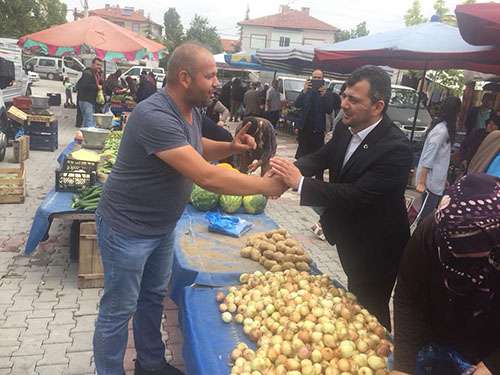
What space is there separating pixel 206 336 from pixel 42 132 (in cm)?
916

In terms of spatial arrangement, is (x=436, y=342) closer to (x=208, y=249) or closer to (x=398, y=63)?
(x=208, y=249)

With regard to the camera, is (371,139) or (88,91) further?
(88,91)

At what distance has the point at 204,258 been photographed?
3.30 m

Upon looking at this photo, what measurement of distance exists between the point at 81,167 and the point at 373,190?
3584 millimetres

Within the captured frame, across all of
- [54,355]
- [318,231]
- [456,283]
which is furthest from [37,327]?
[318,231]

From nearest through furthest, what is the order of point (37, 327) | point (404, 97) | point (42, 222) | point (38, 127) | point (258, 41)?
point (37, 327) < point (42, 222) < point (38, 127) < point (404, 97) < point (258, 41)

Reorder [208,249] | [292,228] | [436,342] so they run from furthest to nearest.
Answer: [292,228], [208,249], [436,342]

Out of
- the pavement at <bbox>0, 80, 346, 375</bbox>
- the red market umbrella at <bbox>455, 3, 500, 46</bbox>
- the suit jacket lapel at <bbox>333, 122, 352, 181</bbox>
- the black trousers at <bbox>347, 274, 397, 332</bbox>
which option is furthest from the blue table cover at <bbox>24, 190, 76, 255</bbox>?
the red market umbrella at <bbox>455, 3, 500, 46</bbox>

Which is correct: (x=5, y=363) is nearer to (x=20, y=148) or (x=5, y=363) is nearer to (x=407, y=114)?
(x=20, y=148)

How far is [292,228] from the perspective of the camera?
265 inches

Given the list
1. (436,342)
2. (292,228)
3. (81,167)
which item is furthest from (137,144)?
(292,228)

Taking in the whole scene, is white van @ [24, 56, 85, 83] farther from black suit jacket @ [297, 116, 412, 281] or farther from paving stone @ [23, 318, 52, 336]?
black suit jacket @ [297, 116, 412, 281]

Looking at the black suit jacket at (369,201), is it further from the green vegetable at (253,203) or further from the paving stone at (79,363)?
the paving stone at (79,363)

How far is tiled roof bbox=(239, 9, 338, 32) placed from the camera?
5894 centimetres
